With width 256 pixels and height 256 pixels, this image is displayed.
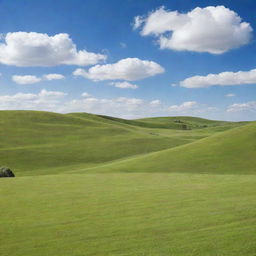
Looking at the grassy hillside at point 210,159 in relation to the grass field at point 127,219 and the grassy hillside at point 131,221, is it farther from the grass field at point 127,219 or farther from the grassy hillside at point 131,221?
the grassy hillside at point 131,221

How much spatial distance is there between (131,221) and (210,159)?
146 ft

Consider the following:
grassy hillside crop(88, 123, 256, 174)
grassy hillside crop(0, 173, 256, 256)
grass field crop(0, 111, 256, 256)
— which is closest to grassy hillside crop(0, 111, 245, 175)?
grassy hillside crop(88, 123, 256, 174)

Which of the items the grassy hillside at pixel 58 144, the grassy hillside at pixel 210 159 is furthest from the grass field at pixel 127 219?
the grassy hillside at pixel 58 144

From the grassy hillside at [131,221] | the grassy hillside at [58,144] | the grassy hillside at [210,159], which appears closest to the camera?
the grassy hillside at [131,221]

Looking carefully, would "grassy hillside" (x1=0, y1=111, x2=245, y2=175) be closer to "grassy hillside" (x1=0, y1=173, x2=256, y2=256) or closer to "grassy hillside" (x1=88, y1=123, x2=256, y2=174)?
"grassy hillside" (x1=88, y1=123, x2=256, y2=174)

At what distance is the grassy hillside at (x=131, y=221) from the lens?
13.4 m

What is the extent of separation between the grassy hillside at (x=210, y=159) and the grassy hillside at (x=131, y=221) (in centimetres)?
2825

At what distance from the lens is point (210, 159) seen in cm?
5872

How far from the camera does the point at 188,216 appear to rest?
56.5ft

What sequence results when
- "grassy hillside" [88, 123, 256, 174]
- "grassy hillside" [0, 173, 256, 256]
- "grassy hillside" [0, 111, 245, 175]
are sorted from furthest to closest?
"grassy hillside" [0, 111, 245, 175] < "grassy hillside" [88, 123, 256, 174] < "grassy hillside" [0, 173, 256, 256]

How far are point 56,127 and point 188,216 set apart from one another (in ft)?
345

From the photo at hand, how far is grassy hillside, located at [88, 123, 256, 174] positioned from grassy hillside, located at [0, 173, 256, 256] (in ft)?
92.7

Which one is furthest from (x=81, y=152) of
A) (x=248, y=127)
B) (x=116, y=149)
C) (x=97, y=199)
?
(x=97, y=199)

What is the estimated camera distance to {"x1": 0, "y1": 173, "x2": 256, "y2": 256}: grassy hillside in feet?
44.0
